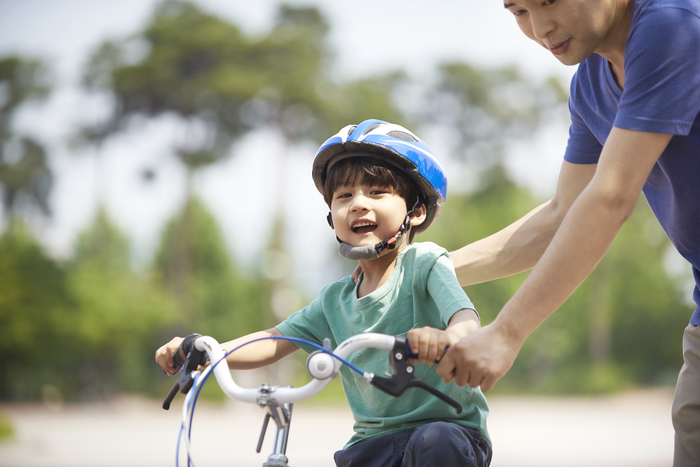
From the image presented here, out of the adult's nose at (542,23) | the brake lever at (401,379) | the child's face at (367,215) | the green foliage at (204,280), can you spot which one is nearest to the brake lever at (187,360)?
the brake lever at (401,379)

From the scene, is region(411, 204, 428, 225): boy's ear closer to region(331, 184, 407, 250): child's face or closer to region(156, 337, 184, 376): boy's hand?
region(331, 184, 407, 250): child's face

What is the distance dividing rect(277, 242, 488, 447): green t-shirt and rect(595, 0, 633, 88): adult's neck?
0.99 meters

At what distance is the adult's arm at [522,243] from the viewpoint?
129 inches

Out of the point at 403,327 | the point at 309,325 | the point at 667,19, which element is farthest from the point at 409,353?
the point at 667,19

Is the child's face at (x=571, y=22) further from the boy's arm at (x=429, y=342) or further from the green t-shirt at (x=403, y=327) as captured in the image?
the boy's arm at (x=429, y=342)

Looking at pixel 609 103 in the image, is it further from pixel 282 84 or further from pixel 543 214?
pixel 282 84

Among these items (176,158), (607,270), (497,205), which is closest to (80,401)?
(176,158)

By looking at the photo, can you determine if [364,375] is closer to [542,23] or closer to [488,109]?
[542,23]

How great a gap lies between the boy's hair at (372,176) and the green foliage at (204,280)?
1124 inches

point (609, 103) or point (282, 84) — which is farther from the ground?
point (282, 84)

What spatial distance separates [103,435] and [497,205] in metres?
24.8

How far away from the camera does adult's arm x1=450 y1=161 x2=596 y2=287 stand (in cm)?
329

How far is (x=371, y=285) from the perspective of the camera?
305 centimetres

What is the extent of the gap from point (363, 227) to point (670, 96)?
134cm
